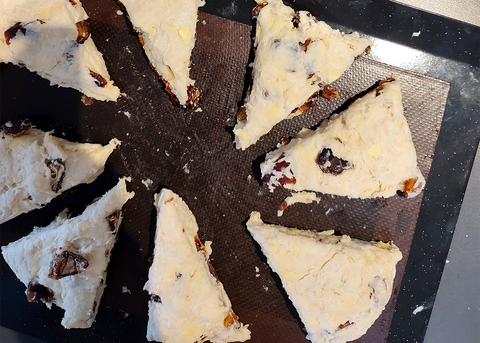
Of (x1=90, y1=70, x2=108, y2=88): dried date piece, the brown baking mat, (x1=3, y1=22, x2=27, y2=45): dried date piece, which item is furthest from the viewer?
the brown baking mat

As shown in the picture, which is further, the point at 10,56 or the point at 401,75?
the point at 401,75

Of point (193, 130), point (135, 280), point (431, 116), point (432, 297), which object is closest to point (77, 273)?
point (135, 280)

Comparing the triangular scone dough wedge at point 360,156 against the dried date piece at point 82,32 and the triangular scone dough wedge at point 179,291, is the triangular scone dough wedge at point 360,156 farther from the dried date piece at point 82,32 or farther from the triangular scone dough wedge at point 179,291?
the dried date piece at point 82,32

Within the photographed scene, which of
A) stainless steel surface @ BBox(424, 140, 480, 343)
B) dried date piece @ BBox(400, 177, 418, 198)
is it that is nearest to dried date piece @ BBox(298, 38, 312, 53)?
dried date piece @ BBox(400, 177, 418, 198)

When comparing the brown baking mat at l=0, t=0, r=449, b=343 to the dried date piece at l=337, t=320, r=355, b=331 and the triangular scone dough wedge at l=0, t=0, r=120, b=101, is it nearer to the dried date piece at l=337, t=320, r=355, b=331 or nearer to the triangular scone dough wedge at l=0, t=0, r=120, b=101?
the triangular scone dough wedge at l=0, t=0, r=120, b=101

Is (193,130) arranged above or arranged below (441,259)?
above

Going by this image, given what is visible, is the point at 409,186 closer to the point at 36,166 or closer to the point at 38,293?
the point at 36,166

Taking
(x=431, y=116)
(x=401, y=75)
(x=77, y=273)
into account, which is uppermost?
(x=401, y=75)

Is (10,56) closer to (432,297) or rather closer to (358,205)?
(358,205)
